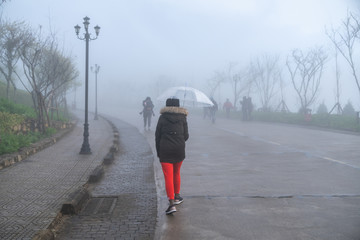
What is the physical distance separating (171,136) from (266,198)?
1.89m

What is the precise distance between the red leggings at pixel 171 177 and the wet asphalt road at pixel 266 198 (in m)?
0.27

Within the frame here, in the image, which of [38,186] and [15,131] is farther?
[15,131]

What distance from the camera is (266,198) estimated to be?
555 cm

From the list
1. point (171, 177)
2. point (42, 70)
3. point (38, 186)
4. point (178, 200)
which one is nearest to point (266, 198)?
point (178, 200)

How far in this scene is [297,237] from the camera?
12.9ft

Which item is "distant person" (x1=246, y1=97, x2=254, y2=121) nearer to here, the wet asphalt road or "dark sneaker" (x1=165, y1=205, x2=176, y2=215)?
the wet asphalt road

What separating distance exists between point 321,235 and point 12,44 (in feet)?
52.8

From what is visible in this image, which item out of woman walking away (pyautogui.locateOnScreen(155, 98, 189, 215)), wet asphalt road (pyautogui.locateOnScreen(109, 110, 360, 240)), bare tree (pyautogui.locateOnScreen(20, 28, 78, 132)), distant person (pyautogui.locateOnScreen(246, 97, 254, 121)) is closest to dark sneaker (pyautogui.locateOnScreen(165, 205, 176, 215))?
wet asphalt road (pyautogui.locateOnScreen(109, 110, 360, 240))

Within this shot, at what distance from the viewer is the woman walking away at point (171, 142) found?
511cm

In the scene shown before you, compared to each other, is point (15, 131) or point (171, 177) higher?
point (15, 131)

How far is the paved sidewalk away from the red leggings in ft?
5.30

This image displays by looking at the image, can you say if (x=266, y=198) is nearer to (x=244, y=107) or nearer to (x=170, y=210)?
(x=170, y=210)

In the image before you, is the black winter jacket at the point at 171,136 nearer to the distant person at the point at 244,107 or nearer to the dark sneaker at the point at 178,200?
the dark sneaker at the point at 178,200

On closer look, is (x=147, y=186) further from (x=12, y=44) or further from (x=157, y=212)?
(x=12, y=44)
